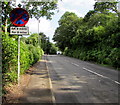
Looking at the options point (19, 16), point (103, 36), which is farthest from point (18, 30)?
point (103, 36)

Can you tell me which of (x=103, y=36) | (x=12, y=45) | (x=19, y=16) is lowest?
(x=12, y=45)

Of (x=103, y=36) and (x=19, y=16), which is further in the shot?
(x=103, y=36)

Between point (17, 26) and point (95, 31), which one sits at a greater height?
point (95, 31)

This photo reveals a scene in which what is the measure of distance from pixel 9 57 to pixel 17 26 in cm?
156

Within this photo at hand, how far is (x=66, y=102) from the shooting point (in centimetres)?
567

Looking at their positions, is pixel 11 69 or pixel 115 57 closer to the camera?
pixel 11 69

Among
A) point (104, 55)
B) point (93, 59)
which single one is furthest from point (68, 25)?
point (104, 55)

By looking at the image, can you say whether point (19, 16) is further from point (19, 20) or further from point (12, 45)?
point (12, 45)

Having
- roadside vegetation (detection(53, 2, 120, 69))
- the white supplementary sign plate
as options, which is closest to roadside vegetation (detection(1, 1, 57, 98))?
the white supplementary sign plate

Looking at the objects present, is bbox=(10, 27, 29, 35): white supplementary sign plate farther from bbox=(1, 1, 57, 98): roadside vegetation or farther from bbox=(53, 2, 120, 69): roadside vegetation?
bbox=(53, 2, 120, 69): roadside vegetation

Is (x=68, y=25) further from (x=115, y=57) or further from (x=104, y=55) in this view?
(x=115, y=57)

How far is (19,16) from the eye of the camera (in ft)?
23.2

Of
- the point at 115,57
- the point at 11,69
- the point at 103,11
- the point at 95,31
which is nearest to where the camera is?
the point at 11,69

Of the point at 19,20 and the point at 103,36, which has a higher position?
the point at 103,36
